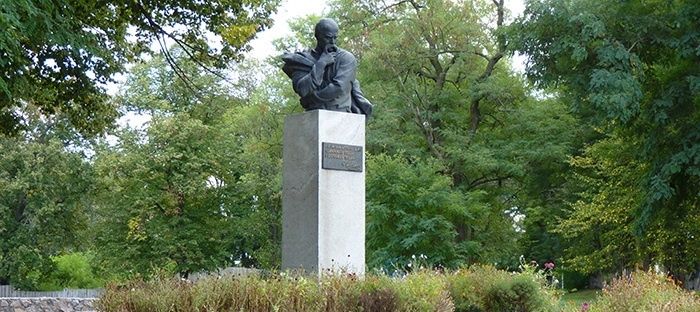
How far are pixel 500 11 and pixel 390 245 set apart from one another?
10.3 m

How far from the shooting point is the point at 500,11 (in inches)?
1411

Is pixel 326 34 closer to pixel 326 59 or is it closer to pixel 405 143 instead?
pixel 326 59

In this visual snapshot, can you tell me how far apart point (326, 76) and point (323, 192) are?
1683 millimetres

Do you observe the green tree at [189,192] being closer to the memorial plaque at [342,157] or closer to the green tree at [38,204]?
the green tree at [38,204]

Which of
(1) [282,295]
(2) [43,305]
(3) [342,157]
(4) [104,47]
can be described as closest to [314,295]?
(1) [282,295]

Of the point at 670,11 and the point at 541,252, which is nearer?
the point at 670,11

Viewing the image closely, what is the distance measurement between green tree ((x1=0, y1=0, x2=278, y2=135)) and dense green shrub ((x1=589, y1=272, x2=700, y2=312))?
895 cm

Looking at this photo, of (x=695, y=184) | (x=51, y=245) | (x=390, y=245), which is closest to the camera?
(x=695, y=184)

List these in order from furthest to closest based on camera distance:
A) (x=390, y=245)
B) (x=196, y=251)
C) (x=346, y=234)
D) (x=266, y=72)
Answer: (x=266, y=72) → (x=196, y=251) → (x=390, y=245) → (x=346, y=234)

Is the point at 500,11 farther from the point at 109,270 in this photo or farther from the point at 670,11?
the point at 109,270

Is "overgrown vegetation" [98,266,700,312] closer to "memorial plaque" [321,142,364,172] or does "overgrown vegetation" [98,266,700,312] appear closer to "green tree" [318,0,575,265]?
"memorial plaque" [321,142,364,172]

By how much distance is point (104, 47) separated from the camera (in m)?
18.9

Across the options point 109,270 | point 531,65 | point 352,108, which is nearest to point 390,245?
point 531,65

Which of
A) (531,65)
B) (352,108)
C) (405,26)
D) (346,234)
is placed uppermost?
(405,26)
